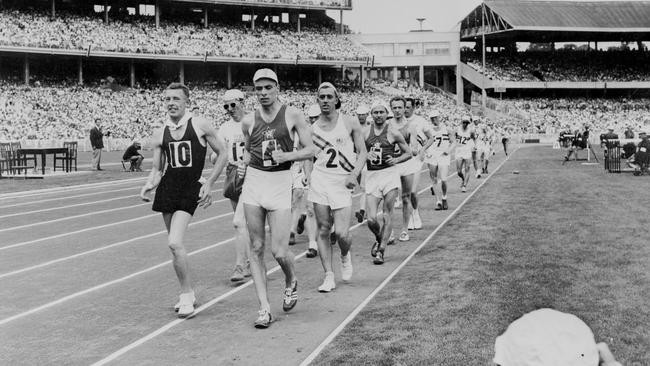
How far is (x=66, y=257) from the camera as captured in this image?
34.8 ft

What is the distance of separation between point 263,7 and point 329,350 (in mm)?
66994

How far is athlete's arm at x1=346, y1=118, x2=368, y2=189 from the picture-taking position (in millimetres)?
8008

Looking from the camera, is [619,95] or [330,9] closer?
[330,9]

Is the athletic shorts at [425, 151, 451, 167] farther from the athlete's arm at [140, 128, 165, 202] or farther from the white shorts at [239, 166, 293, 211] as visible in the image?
the white shorts at [239, 166, 293, 211]

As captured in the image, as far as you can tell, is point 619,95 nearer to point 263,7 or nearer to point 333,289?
point 263,7

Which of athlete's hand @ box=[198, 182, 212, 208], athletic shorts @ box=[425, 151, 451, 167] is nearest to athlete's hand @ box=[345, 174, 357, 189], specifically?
athlete's hand @ box=[198, 182, 212, 208]

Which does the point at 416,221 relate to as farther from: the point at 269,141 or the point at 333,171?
the point at 269,141

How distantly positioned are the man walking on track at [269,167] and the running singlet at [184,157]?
0.54m

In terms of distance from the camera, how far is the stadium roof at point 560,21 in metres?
77.2

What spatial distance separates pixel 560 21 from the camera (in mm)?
78312

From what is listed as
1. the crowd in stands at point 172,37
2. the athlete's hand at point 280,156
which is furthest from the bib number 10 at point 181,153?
the crowd in stands at point 172,37

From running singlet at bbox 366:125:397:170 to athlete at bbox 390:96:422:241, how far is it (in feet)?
3.53

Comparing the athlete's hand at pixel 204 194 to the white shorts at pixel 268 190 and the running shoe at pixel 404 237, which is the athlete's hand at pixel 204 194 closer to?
the white shorts at pixel 268 190

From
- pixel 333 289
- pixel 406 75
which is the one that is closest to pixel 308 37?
pixel 406 75
